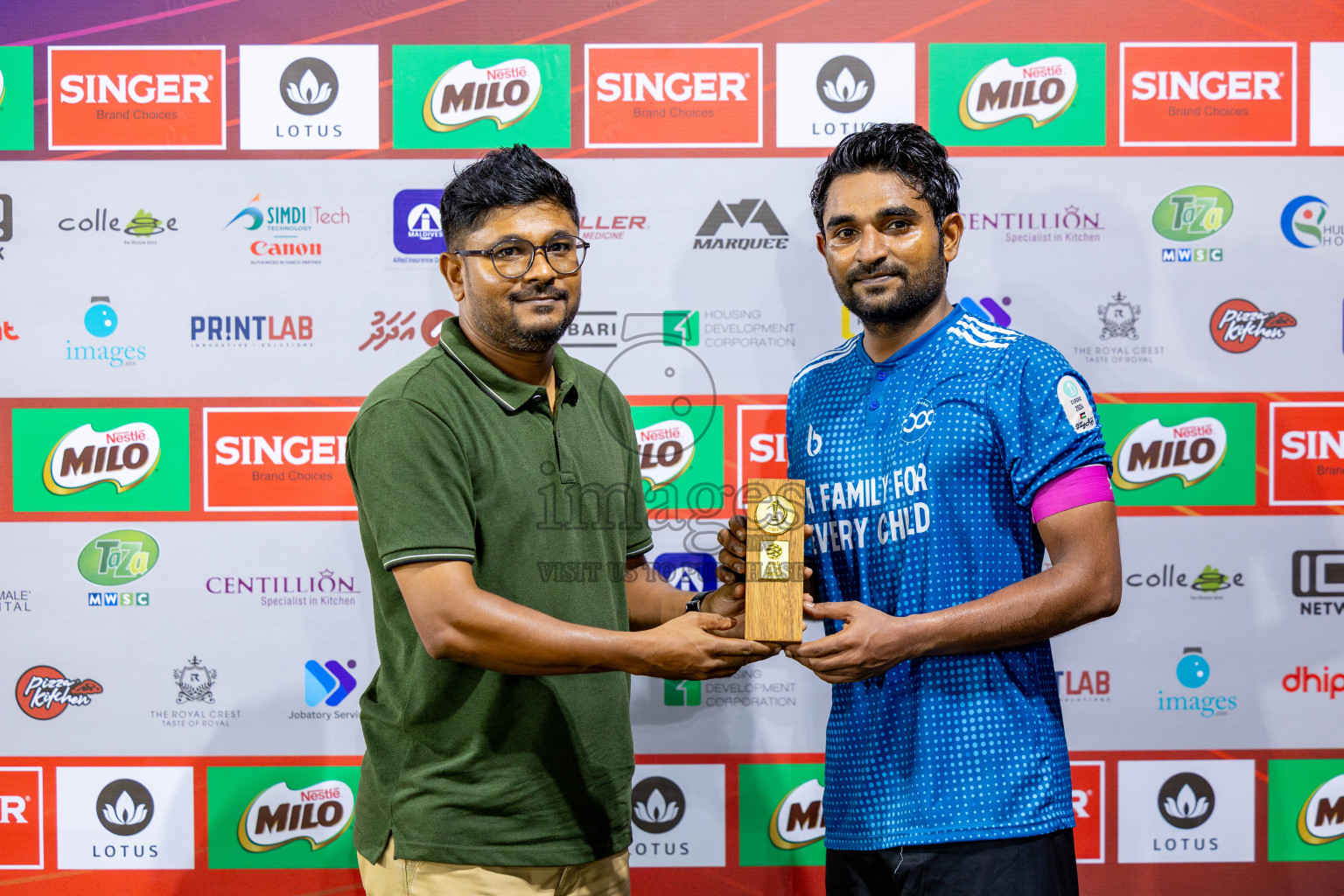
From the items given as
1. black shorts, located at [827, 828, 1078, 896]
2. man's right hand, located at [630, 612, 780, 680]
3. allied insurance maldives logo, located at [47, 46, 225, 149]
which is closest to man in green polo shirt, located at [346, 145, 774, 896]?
man's right hand, located at [630, 612, 780, 680]

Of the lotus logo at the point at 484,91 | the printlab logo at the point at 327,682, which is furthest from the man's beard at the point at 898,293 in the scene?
the printlab logo at the point at 327,682

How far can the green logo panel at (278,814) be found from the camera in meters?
2.44

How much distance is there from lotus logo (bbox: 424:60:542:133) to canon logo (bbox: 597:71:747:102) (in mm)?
191

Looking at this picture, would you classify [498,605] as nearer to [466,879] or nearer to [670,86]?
[466,879]

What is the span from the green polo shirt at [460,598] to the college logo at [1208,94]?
6.13 feet

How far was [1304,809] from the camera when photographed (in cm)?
246

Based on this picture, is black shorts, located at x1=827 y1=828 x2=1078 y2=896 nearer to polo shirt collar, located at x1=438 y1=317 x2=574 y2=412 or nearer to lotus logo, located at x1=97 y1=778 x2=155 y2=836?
polo shirt collar, located at x1=438 y1=317 x2=574 y2=412

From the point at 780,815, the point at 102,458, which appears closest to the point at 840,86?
the point at 780,815

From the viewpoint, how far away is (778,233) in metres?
2.38

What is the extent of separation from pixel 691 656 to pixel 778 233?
132 cm

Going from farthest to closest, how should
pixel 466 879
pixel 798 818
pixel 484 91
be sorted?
pixel 798 818 → pixel 484 91 → pixel 466 879

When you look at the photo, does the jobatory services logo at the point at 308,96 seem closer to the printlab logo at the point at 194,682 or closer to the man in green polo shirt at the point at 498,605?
the man in green polo shirt at the point at 498,605

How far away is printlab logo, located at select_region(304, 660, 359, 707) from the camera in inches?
95.4

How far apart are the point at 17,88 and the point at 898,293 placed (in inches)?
95.3
